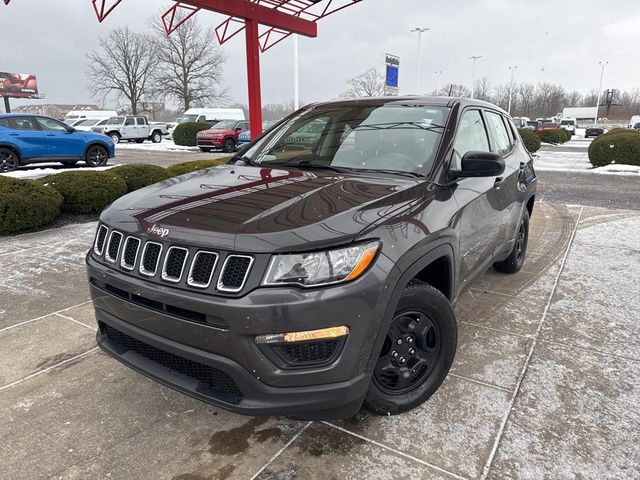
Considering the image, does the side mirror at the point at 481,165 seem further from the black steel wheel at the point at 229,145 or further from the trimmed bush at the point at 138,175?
the black steel wheel at the point at 229,145

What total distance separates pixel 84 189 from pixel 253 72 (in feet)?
20.2

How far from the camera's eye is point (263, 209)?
2.24m

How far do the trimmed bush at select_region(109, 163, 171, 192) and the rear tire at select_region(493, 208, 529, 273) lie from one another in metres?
5.42

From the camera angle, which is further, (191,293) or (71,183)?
(71,183)

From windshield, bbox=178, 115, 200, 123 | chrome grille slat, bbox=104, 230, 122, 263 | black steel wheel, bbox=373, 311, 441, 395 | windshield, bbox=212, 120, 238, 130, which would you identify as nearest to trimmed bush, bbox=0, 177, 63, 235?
chrome grille slat, bbox=104, 230, 122, 263

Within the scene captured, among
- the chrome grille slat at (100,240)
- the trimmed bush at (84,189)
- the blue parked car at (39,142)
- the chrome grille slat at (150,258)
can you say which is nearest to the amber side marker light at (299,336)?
the chrome grille slat at (150,258)

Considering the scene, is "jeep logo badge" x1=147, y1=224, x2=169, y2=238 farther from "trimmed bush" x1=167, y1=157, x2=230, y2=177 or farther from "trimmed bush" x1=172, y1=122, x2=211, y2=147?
"trimmed bush" x1=172, y1=122, x2=211, y2=147

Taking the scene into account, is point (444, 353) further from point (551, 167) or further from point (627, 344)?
point (551, 167)

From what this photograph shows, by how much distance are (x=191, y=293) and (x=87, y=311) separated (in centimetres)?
244

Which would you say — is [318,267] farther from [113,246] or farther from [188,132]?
[188,132]

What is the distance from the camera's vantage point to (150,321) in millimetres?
2152

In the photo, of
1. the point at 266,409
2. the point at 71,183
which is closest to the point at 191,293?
the point at 266,409

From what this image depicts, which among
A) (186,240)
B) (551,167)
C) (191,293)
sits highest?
(186,240)

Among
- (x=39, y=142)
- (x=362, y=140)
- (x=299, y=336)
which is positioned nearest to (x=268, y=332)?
(x=299, y=336)
